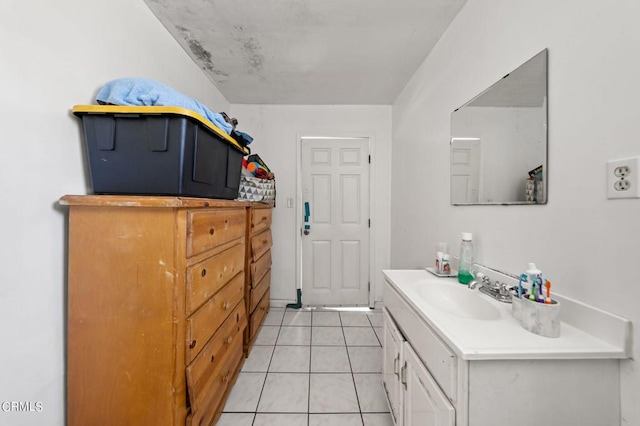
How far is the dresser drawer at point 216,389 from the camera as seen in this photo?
101 cm

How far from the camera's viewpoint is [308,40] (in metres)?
1.70

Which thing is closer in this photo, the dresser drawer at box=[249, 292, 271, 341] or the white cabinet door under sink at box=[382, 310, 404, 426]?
the white cabinet door under sink at box=[382, 310, 404, 426]

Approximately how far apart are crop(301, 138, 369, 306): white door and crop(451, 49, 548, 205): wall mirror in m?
1.37

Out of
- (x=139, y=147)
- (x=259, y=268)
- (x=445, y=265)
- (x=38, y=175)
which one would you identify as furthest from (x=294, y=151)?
(x=38, y=175)

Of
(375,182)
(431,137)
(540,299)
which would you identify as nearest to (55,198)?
(540,299)

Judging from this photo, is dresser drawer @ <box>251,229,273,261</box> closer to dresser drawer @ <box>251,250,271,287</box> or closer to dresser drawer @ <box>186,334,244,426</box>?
dresser drawer @ <box>251,250,271,287</box>

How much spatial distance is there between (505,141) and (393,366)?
1.21 metres

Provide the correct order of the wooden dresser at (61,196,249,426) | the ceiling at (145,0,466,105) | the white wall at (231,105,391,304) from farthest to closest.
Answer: the white wall at (231,105,391,304) → the ceiling at (145,0,466,105) → the wooden dresser at (61,196,249,426)

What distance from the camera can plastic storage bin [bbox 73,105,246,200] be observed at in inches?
36.2

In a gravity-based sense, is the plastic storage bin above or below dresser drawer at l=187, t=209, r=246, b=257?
above

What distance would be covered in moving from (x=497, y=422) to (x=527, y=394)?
0.11m

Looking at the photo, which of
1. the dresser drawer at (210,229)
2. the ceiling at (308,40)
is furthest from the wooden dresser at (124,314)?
the ceiling at (308,40)

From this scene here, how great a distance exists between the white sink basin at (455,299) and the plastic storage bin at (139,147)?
3.82ft

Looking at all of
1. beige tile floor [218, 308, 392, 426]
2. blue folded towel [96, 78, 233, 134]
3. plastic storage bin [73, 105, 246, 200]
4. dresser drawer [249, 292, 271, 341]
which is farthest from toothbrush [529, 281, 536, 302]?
dresser drawer [249, 292, 271, 341]
